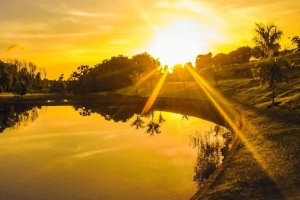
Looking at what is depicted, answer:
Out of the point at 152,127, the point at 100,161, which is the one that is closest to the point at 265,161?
the point at 100,161

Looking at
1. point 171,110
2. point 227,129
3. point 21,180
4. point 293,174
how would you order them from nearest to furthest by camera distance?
point 293,174
point 21,180
point 227,129
point 171,110

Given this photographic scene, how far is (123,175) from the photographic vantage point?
25.3 metres

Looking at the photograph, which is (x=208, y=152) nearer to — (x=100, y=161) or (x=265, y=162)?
(x=100, y=161)

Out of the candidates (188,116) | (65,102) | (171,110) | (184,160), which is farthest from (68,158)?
(65,102)

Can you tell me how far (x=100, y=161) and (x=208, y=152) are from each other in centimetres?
943

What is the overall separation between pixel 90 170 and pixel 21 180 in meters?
5.09

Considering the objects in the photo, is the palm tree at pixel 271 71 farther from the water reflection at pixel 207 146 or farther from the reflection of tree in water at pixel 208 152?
the reflection of tree in water at pixel 208 152

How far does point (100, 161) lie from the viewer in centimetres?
3000

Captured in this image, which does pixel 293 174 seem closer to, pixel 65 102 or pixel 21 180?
pixel 21 180

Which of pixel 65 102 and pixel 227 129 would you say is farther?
pixel 65 102

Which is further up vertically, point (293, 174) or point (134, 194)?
point (293, 174)

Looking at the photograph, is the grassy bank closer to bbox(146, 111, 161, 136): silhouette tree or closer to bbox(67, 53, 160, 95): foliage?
bbox(146, 111, 161, 136): silhouette tree

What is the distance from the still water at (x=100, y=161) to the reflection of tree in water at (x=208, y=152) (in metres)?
0.54

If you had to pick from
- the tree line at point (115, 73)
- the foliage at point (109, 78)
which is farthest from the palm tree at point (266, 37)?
the foliage at point (109, 78)
